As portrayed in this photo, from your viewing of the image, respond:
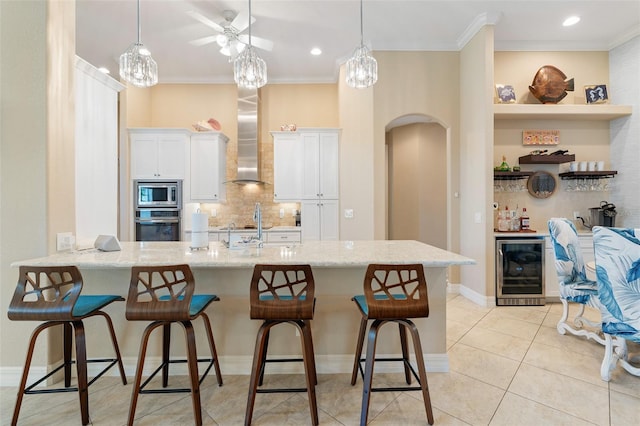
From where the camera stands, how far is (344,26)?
3.89 metres

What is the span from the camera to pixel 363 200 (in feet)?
14.7

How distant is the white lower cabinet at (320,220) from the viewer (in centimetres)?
468

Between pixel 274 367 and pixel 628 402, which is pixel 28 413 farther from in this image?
pixel 628 402

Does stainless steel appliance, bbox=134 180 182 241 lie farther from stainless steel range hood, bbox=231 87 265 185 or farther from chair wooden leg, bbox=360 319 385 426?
chair wooden leg, bbox=360 319 385 426

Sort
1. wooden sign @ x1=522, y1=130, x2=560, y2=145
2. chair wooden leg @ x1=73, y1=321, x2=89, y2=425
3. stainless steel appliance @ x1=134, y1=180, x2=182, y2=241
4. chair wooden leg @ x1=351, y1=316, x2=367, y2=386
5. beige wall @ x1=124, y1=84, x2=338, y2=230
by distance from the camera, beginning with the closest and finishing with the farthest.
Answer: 1. chair wooden leg @ x1=73, y1=321, x2=89, y2=425
2. chair wooden leg @ x1=351, y1=316, x2=367, y2=386
3. wooden sign @ x1=522, y1=130, x2=560, y2=145
4. stainless steel appliance @ x1=134, y1=180, x2=182, y2=241
5. beige wall @ x1=124, y1=84, x2=338, y2=230

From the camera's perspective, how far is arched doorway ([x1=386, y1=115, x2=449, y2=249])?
6.01 metres

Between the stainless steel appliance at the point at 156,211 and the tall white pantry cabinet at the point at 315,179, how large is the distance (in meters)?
1.80

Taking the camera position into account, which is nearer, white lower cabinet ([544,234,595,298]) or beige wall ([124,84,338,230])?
white lower cabinet ([544,234,595,298])

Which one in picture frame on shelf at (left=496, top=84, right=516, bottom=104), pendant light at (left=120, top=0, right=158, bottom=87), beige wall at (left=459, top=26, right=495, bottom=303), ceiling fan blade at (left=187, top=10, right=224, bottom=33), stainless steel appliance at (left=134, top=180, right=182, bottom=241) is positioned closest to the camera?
pendant light at (left=120, top=0, right=158, bottom=87)

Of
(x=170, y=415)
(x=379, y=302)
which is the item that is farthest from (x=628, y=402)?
(x=170, y=415)

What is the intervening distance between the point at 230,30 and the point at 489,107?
3.32 metres

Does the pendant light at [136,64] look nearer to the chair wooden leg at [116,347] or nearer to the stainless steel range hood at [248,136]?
the chair wooden leg at [116,347]

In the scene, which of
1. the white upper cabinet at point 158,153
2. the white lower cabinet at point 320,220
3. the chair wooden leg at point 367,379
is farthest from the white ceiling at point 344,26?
the chair wooden leg at point 367,379

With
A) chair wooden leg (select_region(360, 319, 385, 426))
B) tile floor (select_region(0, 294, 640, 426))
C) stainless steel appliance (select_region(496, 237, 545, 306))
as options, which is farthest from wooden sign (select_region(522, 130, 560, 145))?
chair wooden leg (select_region(360, 319, 385, 426))
